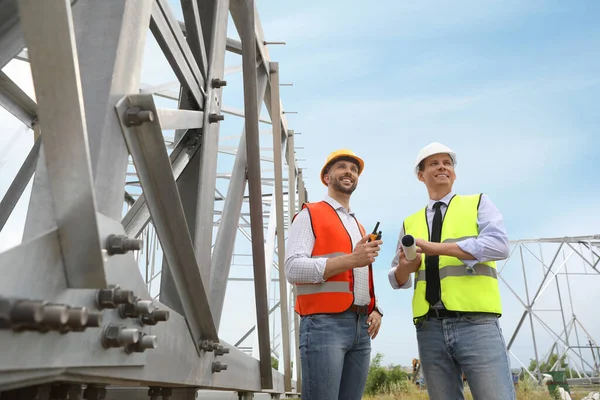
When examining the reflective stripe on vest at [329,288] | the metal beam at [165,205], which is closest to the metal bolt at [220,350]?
the metal beam at [165,205]

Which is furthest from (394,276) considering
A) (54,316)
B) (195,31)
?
(54,316)

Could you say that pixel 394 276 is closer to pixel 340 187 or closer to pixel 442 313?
pixel 442 313

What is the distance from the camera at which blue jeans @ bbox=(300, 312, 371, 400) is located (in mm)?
3180

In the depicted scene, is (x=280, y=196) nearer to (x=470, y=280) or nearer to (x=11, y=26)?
(x=470, y=280)

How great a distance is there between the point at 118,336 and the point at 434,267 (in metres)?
2.18

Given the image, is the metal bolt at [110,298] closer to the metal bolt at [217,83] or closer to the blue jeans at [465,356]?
the metal bolt at [217,83]

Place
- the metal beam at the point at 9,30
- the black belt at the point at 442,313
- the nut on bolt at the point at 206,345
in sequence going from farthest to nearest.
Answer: the black belt at the point at 442,313 < the nut on bolt at the point at 206,345 < the metal beam at the point at 9,30

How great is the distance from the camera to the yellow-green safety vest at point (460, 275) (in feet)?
9.95

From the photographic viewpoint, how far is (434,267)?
10.7 ft

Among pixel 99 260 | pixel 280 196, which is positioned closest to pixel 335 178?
pixel 280 196

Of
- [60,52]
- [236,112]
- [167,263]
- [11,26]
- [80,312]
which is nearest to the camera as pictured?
[80,312]

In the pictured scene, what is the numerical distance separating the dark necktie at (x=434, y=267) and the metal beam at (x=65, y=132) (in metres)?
2.20

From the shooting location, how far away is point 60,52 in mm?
1344

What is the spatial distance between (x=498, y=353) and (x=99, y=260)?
230 centimetres
